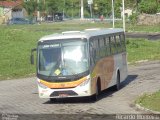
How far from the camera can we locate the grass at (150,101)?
758 inches

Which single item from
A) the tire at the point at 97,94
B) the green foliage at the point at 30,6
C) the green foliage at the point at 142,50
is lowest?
the green foliage at the point at 142,50

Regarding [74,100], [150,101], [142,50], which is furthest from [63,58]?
[142,50]

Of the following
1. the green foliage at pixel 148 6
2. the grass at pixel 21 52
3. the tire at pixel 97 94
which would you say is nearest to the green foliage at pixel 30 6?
the green foliage at pixel 148 6

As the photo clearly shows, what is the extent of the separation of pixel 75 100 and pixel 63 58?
217 cm

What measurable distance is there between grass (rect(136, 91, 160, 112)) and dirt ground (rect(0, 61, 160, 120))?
13.0 inches

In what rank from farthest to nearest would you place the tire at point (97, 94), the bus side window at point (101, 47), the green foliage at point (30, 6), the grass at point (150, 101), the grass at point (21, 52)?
the green foliage at point (30, 6)
the grass at point (21, 52)
the bus side window at point (101, 47)
the tire at point (97, 94)
the grass at point (150, 101)

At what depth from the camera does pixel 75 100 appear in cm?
2341

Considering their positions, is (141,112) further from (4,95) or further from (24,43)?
(24,43)

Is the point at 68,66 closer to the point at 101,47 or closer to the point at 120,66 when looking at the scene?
the point at 101,47

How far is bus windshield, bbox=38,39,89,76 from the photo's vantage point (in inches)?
865

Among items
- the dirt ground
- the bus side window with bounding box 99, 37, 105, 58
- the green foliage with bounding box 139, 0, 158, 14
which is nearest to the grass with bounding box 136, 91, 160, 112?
the dirt ground

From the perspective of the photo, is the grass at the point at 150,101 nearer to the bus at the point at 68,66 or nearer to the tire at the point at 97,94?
the tire at the point at 97,94

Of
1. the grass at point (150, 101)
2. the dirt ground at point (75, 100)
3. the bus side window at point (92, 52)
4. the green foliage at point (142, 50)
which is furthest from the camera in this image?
the green foliage at point (142, 50)

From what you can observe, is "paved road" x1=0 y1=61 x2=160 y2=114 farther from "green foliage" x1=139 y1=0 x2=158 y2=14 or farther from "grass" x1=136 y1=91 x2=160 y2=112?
"green foliage" x1=139 y1=0 x2=158 y2=14
